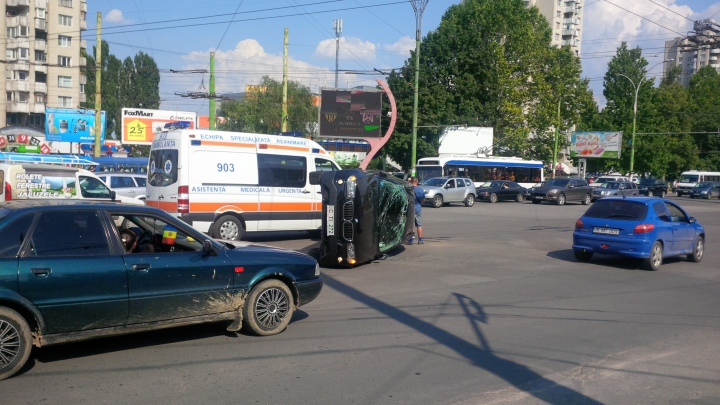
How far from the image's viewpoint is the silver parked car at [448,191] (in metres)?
34.1

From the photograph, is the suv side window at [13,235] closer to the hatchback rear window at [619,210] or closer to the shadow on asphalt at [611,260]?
the hatchback rear window at [619,210]

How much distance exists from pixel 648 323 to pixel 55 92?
67582 mm

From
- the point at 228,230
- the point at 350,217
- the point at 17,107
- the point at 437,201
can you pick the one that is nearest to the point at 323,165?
the point at 228,230

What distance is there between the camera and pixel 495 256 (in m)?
14.8

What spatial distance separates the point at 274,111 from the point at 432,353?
62.7 m

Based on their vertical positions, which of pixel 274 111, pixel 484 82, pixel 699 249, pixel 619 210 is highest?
pixel 484 82

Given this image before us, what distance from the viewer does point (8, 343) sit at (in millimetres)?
5547

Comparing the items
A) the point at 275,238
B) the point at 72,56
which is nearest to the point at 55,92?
the point at 72,56

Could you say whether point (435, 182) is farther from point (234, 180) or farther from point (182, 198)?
point (182, 198)

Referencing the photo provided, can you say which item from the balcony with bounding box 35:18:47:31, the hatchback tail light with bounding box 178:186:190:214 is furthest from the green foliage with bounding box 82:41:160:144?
the hatchback tail light with bounding box 178:186:190:214

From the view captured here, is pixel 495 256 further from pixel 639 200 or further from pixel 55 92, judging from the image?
pixel 55 92

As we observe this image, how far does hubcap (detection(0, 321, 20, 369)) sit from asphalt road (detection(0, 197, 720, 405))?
0.76ft

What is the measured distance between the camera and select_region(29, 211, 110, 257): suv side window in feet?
19.1

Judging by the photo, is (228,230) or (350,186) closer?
(350,186)
